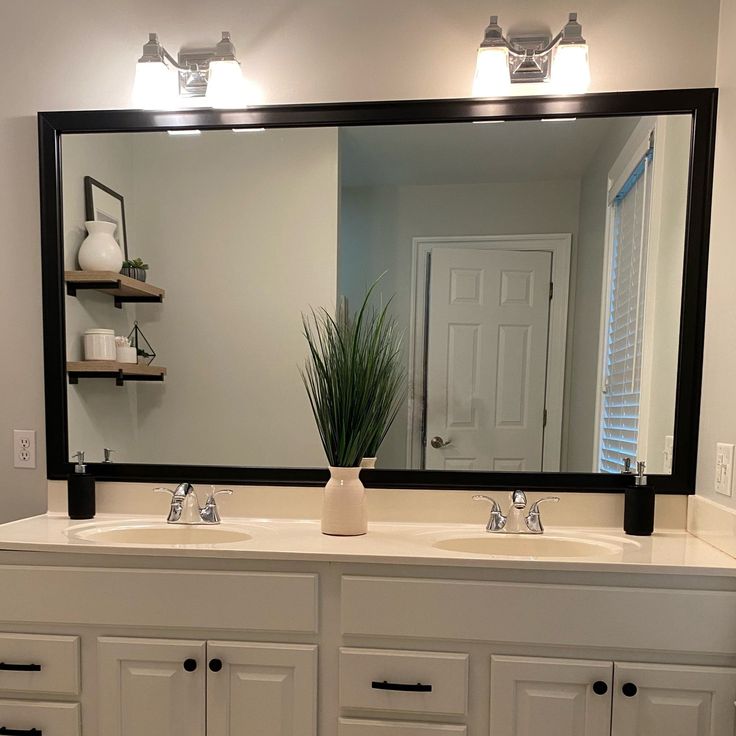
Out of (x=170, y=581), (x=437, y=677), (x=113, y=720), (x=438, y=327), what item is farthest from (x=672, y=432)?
(x=113, y=720)

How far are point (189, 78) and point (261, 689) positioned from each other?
1.61 m

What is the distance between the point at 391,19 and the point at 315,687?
5.64 feet

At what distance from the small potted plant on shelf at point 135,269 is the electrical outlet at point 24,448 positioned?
0.56 metres

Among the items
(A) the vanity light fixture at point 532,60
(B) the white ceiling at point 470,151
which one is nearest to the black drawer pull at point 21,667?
(B) the white ceiling at point 470,151

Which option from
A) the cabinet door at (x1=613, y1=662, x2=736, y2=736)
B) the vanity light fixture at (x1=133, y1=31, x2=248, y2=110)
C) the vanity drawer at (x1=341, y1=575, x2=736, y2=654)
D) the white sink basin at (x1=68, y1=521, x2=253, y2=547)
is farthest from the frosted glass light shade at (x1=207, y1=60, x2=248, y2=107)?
the cabinet door at (x1=613, y1=662, x2=736, y2=736)

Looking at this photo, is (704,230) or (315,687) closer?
(315,687)

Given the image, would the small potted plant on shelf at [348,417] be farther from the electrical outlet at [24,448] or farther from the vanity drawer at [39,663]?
the electrical outlet at [24,448]

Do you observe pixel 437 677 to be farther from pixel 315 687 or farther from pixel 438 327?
pixel 438 327

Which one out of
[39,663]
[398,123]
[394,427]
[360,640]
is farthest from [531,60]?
[39,663]

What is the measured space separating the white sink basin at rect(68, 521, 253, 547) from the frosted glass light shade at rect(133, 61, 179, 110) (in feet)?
3.90

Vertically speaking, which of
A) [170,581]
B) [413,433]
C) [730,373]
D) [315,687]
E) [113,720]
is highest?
[730,373]

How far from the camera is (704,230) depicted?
1553mm

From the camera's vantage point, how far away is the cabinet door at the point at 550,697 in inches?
49.3

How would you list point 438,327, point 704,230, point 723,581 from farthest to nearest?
point 438,327 < point 704,230 < point 723,581
